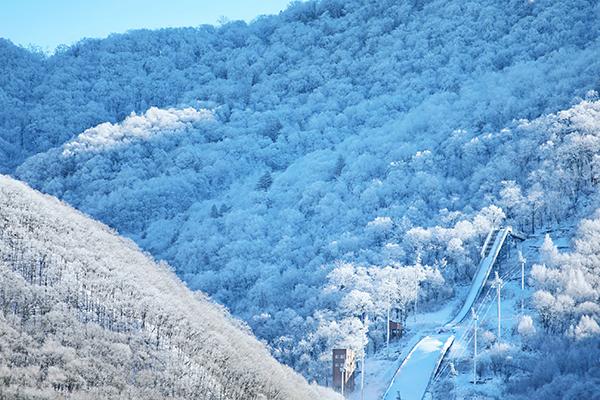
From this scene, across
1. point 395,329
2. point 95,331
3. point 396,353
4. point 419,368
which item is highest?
point 95,331

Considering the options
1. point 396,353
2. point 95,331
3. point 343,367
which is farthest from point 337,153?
point 95,331

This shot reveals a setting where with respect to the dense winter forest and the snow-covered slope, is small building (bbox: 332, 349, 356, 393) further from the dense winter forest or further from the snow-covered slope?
the snow-covered slope

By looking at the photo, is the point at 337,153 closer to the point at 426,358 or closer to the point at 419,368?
the point at 426,358

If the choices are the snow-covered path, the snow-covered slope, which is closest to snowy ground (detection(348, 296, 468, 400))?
the snow-covered path

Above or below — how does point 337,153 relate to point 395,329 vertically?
above

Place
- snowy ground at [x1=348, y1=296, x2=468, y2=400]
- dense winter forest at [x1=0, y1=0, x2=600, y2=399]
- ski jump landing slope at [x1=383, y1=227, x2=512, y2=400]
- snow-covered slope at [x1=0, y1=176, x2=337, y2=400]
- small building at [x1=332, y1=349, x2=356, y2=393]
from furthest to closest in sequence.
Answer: dense winter forest at [x1=0, y1=0, x2=600, y2=399], small building at [x1=332, y1=349, x2=356, y2=393], snowy ground at [x1=348, y1=296, x2=468, y2=400], ski jump landing slope at [x1=383, y1=227, x2=512, y2=400], snow-covered slope at [x1=0, y1=176, x2=337, y2=400]

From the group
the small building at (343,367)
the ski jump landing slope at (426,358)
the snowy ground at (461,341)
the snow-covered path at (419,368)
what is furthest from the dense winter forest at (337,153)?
the snow-covered path at (419,368)
